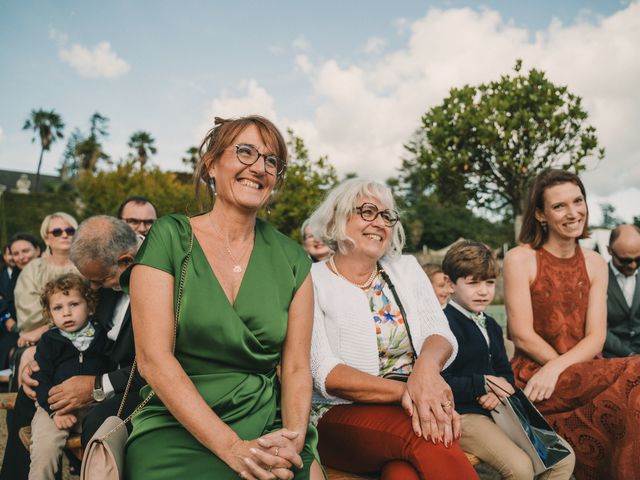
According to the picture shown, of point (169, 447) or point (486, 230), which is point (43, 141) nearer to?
point (486, 230)

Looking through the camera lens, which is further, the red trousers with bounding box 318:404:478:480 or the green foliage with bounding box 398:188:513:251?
the green foliage with bounding box 398:188:513:251

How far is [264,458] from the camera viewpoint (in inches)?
73.3

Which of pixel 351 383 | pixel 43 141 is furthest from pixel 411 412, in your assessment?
pixel 43 141

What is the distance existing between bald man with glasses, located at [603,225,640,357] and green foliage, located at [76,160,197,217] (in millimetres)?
24533

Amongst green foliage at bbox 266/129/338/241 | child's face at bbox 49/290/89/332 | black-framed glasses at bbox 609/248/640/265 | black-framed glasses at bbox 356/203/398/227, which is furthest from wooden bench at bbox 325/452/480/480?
green foliage at bbox 266/129/338/241

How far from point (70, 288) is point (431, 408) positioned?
2313 millimetres

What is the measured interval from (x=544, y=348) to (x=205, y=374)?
242cm

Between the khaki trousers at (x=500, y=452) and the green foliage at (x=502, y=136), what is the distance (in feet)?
58.1

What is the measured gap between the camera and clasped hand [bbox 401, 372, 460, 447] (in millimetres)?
2248

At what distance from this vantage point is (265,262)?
234cm

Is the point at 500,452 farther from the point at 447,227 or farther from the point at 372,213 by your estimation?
the point at 447,227

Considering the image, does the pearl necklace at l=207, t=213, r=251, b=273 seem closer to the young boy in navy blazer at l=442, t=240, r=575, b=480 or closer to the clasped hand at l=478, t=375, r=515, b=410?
the young boy in navy blazer at l=442, t=240, r=575, b=480

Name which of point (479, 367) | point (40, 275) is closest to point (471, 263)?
point (479, 367)

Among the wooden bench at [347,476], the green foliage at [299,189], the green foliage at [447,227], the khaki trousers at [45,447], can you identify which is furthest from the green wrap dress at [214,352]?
the green foliage at [447,227]
